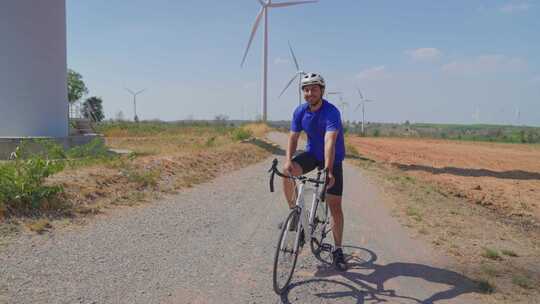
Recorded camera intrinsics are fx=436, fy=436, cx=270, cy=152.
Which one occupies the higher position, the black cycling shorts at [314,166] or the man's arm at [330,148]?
the man's arm at [330,148]

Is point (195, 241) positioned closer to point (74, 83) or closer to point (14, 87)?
point (14, 87)

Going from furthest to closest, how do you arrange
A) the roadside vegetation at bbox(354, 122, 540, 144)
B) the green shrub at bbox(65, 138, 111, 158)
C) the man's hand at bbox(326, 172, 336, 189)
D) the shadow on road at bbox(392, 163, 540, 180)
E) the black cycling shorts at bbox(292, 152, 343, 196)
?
1. the roadside vegetation at bbox(354, 122, 540, 144)
2. the shadow on road at bbox(392, 163, 540, 180)
3. the green shrub at bbox(65, 138, 111, 158)
4. the black cycling shorts at bbox(292, 152, 343, 196)
5. the man's hand at bbox(326, 172, 336, 189)

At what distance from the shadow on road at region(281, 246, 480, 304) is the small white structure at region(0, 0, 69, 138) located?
623 inches

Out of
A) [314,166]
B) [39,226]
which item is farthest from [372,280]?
[39,226]

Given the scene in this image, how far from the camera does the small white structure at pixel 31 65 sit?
53.6ft

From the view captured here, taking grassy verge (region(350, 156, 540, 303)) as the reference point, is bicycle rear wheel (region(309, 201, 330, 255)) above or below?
above

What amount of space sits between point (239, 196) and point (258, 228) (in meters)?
3.03

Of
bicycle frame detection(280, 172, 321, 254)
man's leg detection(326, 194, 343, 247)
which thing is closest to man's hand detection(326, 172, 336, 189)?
bicycle frame detection(280, 172, 321, 254)

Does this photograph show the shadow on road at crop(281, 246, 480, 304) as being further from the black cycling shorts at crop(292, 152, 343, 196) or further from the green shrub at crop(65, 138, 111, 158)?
the green shrub at crop(65, 138, 111, 158)

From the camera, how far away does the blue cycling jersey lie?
486 cm

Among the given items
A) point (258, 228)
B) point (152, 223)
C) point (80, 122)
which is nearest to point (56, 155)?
point (152, 223)

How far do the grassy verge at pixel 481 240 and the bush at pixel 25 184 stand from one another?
6.02m

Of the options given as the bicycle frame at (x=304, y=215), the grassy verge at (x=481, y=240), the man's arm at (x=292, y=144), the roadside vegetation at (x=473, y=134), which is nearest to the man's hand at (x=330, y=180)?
the bicycle frame at (x=304, y=215)

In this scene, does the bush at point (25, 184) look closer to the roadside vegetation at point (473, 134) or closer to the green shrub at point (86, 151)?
the green shrub at point (86, 151)
